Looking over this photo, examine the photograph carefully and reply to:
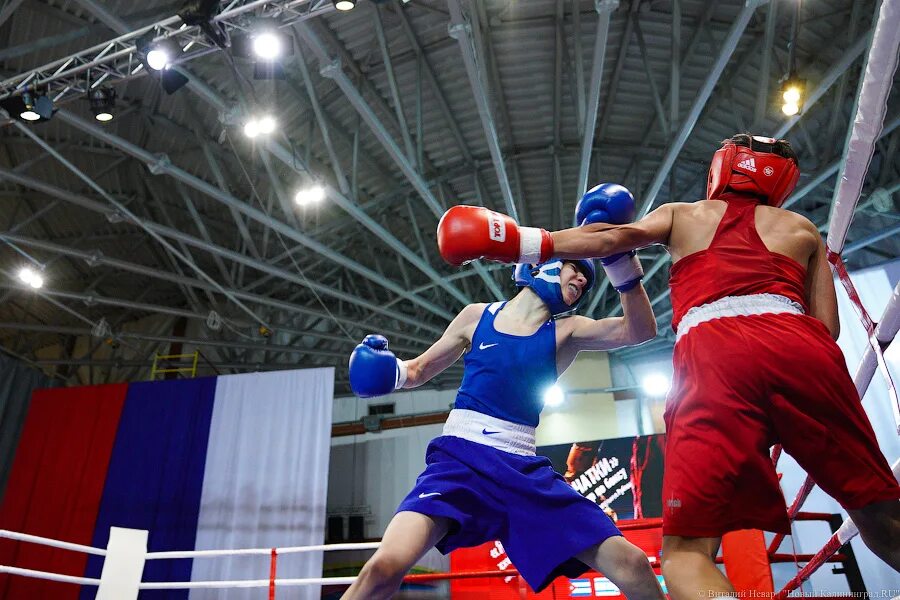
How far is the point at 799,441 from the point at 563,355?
0.92 meters

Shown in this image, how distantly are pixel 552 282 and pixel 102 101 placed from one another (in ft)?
16.2

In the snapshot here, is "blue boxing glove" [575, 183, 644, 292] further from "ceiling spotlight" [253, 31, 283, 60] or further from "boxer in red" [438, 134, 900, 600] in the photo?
"ceiling spotlight" [253, 31, 283, 60]

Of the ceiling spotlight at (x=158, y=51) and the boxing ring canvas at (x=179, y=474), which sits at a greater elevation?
the ceiling spotlight at (x=158, y=51)

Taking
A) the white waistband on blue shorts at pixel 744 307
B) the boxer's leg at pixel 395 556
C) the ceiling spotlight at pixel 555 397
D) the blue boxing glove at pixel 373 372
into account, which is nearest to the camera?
the white waistband on blue shorts at pixel 744 307

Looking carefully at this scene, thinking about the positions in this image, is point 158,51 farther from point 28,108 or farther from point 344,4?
point 344,4

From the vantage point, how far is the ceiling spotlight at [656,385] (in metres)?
10.1

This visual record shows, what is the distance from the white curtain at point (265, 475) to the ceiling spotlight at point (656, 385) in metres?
5.23

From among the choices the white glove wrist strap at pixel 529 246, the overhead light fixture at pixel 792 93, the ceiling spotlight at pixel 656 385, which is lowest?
the white glove wrist strap at pixel 529 246

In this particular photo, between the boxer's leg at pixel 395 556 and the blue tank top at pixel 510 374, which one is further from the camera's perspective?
the blue tank top at pixel 510 374

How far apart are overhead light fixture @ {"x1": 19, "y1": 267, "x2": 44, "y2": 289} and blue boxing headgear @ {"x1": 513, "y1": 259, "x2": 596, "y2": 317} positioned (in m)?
8.10

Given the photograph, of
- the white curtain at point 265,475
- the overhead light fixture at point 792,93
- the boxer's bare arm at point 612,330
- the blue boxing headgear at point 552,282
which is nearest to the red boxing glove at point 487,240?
the boxer's bare arm at point 612,330

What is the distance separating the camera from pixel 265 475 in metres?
7.51

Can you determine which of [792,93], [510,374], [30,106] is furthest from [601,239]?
[30,106]

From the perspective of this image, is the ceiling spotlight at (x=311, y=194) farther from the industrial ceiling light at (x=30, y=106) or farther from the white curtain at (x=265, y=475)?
the white curtain at (x=265, y=475)
